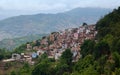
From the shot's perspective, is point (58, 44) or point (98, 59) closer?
point (98, 59)

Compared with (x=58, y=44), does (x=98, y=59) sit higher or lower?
lower

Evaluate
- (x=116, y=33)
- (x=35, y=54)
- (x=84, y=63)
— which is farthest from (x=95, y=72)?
(x=35, y=54)

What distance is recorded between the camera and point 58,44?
62250mm

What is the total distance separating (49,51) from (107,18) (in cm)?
1661

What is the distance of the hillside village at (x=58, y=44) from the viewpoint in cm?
5547

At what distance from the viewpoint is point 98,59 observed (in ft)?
117

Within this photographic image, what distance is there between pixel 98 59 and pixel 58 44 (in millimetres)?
27065

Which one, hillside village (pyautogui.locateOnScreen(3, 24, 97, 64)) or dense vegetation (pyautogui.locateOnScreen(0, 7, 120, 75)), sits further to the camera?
hillside village (pyautogui.locateOnScreen(3, 24, 97, 64))

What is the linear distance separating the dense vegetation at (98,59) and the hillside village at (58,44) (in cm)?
731

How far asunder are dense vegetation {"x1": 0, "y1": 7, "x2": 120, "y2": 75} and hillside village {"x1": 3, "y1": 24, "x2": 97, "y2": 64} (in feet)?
24.0

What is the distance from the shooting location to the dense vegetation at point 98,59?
1247 inches

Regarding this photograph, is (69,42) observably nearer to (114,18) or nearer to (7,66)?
(7,66)

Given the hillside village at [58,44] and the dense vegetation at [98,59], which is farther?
the hillside village at [58,44]

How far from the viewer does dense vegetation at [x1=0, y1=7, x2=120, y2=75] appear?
31672 millimetres
